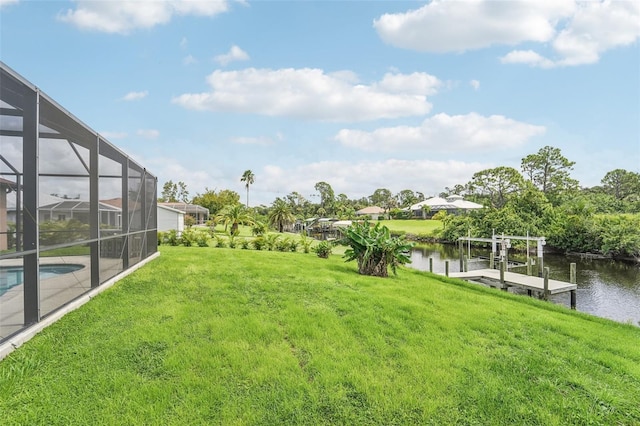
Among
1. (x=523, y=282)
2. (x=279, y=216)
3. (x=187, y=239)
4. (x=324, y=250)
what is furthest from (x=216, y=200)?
(x=523, y=282)

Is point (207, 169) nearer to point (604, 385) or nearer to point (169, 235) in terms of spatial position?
point (169, 235)

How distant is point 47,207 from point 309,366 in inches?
147

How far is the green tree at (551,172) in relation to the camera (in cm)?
3653

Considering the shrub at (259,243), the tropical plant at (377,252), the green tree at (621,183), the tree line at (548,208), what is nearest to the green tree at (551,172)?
the tree line at (548,208)

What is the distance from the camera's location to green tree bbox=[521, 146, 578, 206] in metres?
36.5

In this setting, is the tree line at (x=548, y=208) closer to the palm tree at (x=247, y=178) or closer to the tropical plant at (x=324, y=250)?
the palm tree at (x=247, y=178)

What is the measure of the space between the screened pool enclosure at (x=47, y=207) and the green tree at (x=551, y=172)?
41299mm

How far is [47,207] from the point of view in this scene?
4199 mm

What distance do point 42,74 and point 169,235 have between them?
9218 mm

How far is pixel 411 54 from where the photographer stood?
1463cm

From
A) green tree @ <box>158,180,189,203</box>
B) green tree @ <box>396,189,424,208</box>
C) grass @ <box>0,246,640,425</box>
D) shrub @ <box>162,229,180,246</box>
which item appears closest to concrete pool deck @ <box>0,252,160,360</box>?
grass @ <box>0,246,640,425</box>

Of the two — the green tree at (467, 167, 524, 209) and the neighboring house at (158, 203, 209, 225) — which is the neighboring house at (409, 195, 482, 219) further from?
the neighboring house at (158, 203, 209, 225)

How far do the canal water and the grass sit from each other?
6503 millimetres

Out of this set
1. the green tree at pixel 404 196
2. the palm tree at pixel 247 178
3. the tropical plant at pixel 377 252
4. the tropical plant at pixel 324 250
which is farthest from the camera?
the green tree at pixel 404 196
